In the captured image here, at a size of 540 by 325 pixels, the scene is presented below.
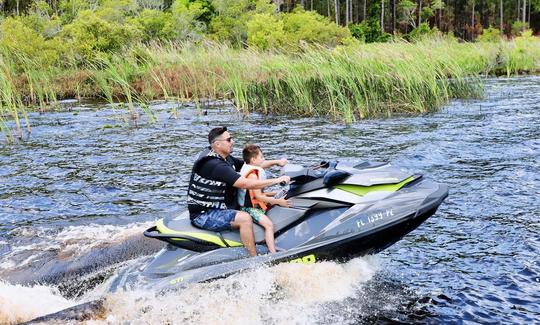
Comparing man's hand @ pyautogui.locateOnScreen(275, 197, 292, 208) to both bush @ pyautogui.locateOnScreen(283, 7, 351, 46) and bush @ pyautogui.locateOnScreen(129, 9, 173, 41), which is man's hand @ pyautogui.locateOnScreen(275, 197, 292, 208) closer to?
bush @ pyautogui.locateOnScreen(283, 7, 351, 46)

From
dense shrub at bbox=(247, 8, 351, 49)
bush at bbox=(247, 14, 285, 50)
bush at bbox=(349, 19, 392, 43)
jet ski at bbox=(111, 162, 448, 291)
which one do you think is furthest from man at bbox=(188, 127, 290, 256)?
bush at bbox=(349, 19, 392, 43)

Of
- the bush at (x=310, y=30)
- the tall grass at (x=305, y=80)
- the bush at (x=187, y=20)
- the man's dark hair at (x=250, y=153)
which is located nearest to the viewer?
the man's dark hair at (x=250, y=153)

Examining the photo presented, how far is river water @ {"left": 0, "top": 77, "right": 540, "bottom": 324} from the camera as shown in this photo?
575 centimetres

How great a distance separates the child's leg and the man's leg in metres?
0.12

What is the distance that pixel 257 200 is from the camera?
627 centimetres

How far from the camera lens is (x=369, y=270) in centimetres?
647

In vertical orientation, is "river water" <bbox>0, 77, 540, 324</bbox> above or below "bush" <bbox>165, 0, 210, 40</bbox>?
below

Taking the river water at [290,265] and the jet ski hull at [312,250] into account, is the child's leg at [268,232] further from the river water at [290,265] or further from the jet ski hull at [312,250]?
the river water at [290,265]

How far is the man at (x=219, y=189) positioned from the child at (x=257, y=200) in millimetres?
121

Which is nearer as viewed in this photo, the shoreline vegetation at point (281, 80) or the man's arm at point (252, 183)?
the man's arm at point (252, 183)

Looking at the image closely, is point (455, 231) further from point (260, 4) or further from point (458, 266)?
point (260, 4)

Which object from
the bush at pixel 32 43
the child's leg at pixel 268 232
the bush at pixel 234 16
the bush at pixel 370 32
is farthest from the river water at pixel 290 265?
the bush at pixel 370 32

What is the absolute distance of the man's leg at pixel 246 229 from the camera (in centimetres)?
585

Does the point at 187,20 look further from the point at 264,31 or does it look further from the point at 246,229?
the point at 246,229
